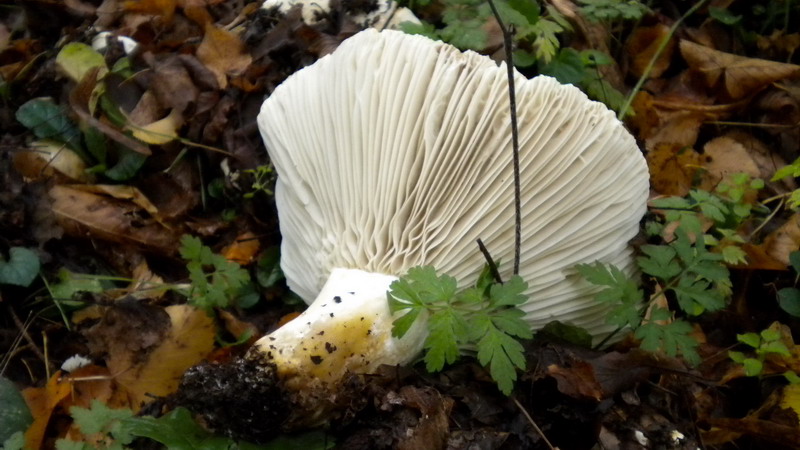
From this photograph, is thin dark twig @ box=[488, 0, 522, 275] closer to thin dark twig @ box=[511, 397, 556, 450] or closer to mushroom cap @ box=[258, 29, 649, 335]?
mushroom cap @ box=[258, 29, 649, 335]

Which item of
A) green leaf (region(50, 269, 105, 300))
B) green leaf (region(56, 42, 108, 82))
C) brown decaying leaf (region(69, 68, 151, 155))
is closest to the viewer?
green leaf (region(50, 269, 105, 300))

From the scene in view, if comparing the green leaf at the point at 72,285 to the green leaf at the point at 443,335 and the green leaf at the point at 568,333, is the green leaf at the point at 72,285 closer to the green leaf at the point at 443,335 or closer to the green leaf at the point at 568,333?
the green leaf at the point at 443,335

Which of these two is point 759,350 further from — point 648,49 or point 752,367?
point 648,49

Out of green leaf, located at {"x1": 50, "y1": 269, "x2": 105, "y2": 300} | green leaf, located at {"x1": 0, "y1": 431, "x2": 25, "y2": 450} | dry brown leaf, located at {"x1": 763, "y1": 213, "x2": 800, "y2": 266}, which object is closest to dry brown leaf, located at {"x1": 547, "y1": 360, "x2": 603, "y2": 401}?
dry brown leaf, located at {"x1": 763, "y1": 213, "x2": 800, "y2": 266}

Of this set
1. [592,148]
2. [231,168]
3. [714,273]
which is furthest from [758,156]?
[231,168]

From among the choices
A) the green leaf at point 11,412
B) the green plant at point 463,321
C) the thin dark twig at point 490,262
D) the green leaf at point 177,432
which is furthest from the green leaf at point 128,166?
the thin dark twig at point 490,262

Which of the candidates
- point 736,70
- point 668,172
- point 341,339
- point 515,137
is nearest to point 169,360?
point 341,339

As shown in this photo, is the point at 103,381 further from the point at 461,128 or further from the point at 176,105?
the point at 461,128
